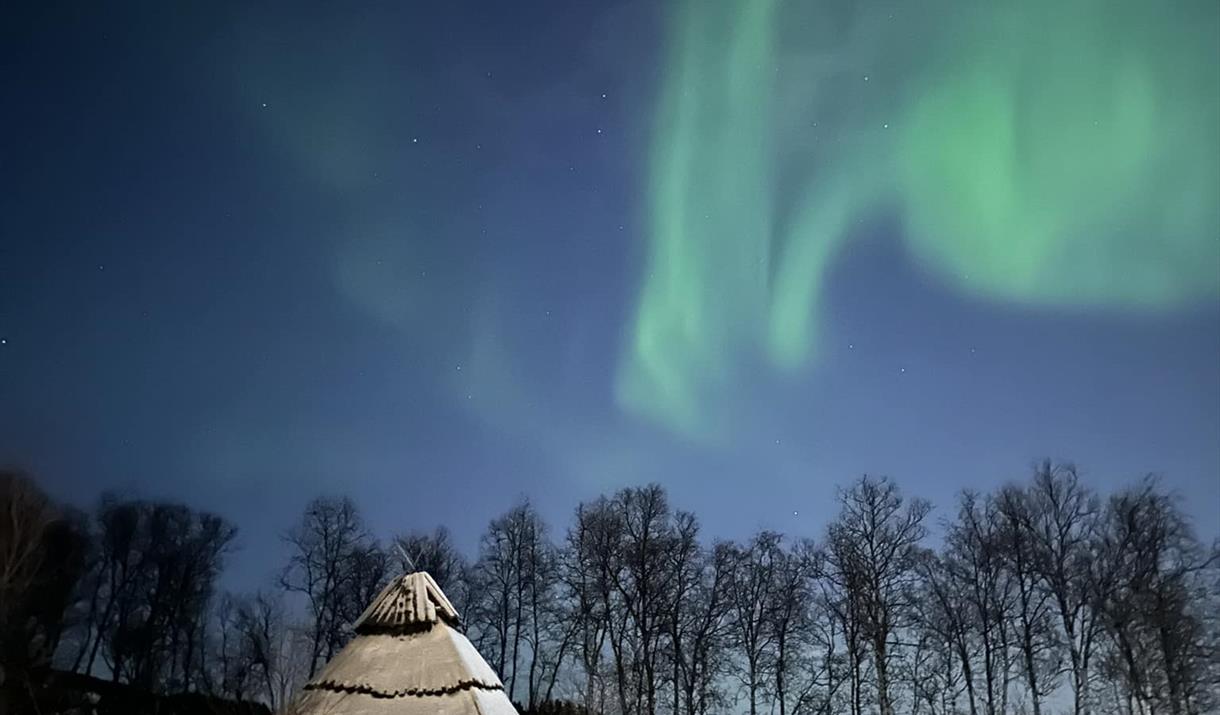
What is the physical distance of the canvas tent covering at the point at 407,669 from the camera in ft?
25.8

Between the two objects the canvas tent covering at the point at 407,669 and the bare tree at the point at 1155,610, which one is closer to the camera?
the canvas tent covering at the point at 407,669

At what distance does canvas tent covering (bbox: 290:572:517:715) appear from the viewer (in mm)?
7875

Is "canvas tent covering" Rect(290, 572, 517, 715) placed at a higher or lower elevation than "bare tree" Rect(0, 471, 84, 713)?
lower

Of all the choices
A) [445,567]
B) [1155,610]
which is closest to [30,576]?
[445,567]

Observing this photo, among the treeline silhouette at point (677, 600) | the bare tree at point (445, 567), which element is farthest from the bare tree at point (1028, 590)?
the bare tree at point (445, 567)

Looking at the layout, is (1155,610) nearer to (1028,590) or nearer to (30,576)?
(1028,590)

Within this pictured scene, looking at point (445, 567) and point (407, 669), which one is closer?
point (407, 669)

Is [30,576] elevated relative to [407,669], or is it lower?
elevated

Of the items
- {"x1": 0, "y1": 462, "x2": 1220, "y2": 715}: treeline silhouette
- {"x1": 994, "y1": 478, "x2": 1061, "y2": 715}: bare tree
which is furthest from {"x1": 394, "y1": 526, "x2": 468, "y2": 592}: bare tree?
{"x1": 994, "y1": 478, "x2": 1061, "y2": 715}: bare tree

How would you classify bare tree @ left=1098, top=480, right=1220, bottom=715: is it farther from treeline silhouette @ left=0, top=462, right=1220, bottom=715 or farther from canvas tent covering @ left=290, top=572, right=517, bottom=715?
canvas tent covering @ left=290, top=572, right=517, bottom=715

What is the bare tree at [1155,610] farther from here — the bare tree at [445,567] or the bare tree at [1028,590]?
the bare tree at [445,567]

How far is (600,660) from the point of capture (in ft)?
99.6

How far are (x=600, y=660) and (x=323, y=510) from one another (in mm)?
10686

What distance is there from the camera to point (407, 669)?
810cm
